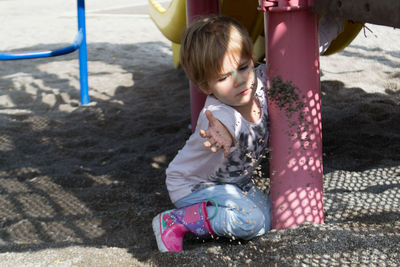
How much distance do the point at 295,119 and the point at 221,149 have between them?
0.24 meters

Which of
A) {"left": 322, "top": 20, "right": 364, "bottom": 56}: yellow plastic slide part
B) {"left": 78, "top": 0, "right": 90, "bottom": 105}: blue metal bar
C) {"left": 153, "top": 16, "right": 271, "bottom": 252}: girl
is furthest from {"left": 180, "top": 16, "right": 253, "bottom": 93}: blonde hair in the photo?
{"left": 78, "top": 0, "right": 90, "bottom": 105}: blue metal bar

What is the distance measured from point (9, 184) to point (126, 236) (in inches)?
30.0

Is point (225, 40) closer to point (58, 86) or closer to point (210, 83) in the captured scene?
point (210, 83)

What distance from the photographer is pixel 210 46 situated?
1532 millimetres

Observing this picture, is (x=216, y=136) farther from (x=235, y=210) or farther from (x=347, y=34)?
(x=347, y=34)

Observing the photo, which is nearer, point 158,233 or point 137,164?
point 158,233

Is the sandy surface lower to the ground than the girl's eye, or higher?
lower

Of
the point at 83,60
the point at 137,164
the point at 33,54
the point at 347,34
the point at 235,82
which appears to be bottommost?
the point at 137,164

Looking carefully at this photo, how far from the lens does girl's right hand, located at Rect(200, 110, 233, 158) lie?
54.9 inches

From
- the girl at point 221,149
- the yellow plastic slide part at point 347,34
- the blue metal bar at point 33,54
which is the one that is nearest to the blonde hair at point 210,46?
the girl at point 221,149

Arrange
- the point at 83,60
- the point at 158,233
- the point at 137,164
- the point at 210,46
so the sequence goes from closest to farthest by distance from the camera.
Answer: the point at 210,46 < the point at 158,233 < the point at 137,164 < the point at 83,60

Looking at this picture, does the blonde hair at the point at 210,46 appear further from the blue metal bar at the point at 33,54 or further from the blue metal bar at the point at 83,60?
the blue metal bar at the point at 83,60

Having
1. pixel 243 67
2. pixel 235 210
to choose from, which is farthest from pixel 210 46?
pixel 235 210

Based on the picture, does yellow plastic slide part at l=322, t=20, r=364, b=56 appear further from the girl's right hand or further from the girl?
the girl's right hand
